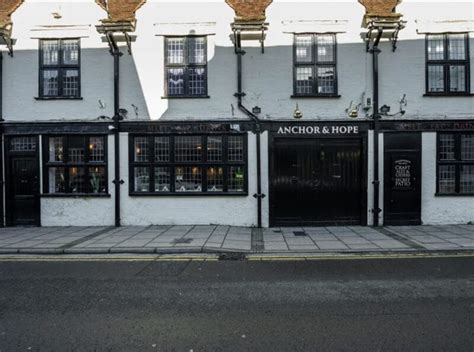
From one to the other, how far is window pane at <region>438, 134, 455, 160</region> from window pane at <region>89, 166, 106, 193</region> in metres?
11.3

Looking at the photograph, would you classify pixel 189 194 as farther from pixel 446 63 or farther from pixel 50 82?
pixel 446 63

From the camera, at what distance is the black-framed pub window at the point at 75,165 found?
38.5ft

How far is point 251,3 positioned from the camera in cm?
1135

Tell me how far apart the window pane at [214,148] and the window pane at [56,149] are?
5021 millimetres

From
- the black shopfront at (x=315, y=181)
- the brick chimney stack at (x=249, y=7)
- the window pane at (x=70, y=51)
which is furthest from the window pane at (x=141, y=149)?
the brick chimney stack at (x=249, y=7)

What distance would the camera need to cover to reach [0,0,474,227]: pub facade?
445 inches

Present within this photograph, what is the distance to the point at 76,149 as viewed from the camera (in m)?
11.8

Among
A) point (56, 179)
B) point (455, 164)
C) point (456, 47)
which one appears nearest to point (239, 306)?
point (56, 179)

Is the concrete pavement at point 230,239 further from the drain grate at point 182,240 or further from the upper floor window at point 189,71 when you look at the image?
the upper floor window at point 189,71

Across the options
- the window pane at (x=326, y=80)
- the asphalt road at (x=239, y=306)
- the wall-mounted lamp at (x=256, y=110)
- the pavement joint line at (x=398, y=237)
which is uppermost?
the window pane at (x=326, y=80)

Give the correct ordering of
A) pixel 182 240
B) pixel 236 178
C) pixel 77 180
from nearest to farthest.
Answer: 1. pixel 182 240
2. pixel 236 178
3. pixel 77 180

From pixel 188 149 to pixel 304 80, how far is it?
449 cm

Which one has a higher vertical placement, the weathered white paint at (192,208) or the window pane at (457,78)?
the window pane at (457,78)

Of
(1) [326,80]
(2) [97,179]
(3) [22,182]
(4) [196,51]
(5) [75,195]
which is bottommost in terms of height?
(5) [75,195]
